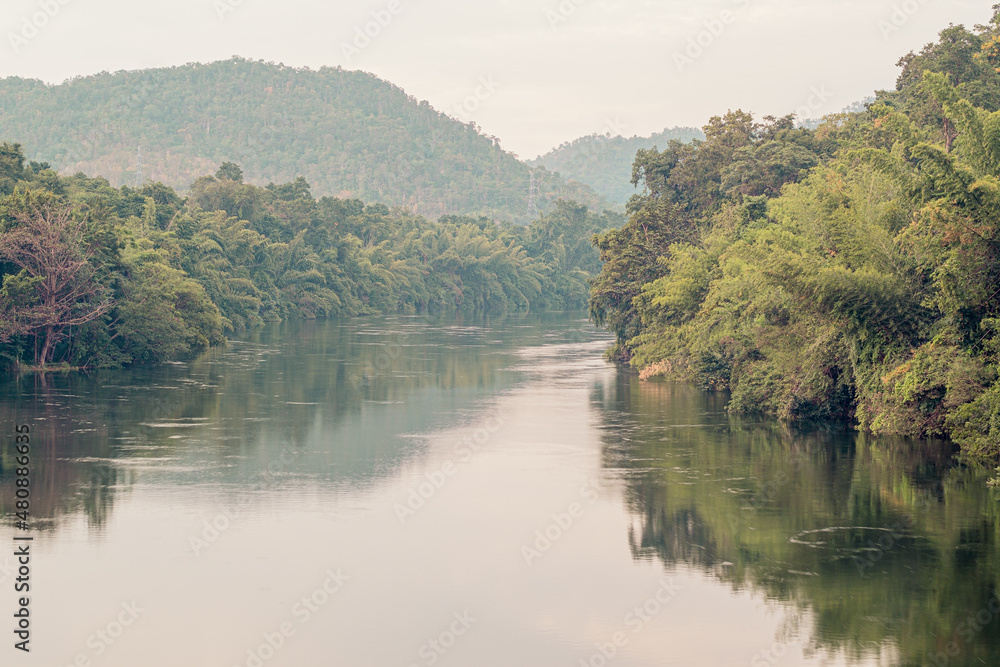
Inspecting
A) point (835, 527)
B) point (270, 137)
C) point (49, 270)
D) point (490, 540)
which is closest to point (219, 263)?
point (49, 270)

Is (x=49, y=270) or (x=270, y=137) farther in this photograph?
(x=270, y=137)

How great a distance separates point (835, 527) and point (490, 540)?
525 centimetres

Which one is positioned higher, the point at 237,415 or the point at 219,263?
the point at 219,263

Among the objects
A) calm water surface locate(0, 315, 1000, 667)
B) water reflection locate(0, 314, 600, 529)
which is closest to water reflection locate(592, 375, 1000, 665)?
calm water surface locate(0, 315, 1000, 667)

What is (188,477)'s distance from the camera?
20688 mm

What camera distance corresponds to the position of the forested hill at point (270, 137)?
512ft

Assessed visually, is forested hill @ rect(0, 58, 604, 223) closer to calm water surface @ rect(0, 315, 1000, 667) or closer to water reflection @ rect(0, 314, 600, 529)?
water reflection @ rect(0, 314, 600, 529)

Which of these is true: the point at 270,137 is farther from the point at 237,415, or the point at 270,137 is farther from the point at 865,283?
the point at 865,283

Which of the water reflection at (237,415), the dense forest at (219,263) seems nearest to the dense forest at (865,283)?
the water reflection at (237,415)

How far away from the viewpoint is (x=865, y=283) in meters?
22.1

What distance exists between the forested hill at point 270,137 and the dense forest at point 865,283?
117m

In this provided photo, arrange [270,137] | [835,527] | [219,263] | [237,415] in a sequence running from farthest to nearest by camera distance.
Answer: [270,137], [219,263], [237,415], [835,527]

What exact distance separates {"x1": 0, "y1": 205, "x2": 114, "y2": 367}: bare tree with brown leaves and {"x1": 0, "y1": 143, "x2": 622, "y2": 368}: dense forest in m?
0.05

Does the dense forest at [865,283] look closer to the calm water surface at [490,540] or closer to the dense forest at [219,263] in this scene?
the calm water surface at [490,540]
